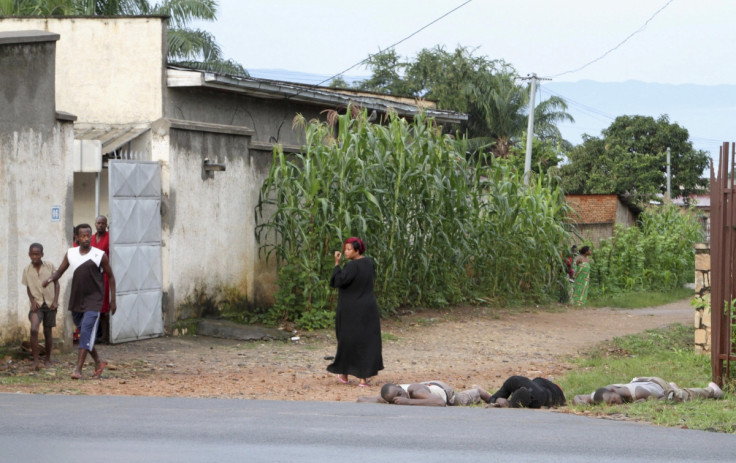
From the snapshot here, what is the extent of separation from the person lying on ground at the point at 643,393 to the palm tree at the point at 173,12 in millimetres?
21413

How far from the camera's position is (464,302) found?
20203mm

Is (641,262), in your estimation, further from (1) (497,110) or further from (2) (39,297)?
(1) (497,110)

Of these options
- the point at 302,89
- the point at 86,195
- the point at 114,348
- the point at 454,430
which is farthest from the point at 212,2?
the point at 454,430

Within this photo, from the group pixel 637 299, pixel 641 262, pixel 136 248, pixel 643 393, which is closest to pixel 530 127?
pixel 641 262

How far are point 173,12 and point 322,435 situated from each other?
105 feet

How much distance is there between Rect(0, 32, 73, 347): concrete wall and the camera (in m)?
12.7

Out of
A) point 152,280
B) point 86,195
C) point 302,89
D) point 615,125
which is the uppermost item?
point 615,125

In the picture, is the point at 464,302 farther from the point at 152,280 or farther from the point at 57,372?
the point at 57,372

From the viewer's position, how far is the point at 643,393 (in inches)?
379

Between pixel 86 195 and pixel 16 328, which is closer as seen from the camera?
pixel 16 328

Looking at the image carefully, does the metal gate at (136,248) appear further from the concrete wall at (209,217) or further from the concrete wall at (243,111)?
the concrete wall at (243,111)

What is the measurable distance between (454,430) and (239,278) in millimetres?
9614

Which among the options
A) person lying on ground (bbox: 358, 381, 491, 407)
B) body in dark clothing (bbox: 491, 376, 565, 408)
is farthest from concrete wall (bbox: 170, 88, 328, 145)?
body in dark clothing (bbox: 491, 376, 565, 408)

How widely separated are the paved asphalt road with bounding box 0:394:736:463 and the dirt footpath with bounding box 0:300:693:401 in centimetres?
183
